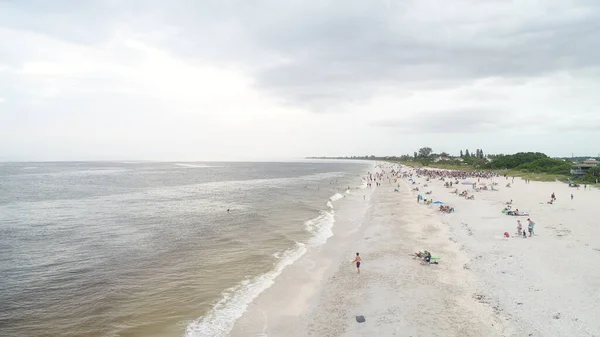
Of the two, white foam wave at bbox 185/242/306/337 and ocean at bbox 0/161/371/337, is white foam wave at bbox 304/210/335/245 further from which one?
white foam wave at bbox 185/242/306/337

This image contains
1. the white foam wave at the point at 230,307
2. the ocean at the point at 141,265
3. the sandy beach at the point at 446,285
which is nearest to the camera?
the sandy beach at the point at 446,285

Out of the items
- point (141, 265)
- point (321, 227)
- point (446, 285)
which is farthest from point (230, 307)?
point (321, 227)

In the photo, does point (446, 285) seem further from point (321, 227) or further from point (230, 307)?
point (321, 227)

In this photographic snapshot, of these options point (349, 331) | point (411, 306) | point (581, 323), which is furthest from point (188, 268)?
point (581, 323)

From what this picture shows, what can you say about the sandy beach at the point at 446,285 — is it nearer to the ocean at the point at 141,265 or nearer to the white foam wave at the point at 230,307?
the white foam wave at the point at 230,307

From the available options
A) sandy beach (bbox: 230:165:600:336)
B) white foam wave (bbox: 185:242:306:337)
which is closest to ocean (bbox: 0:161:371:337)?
white foam wave (bbox: 185:242:306:337)

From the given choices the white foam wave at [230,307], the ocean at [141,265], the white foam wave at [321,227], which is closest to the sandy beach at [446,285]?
the white foam wave at [230,307]
